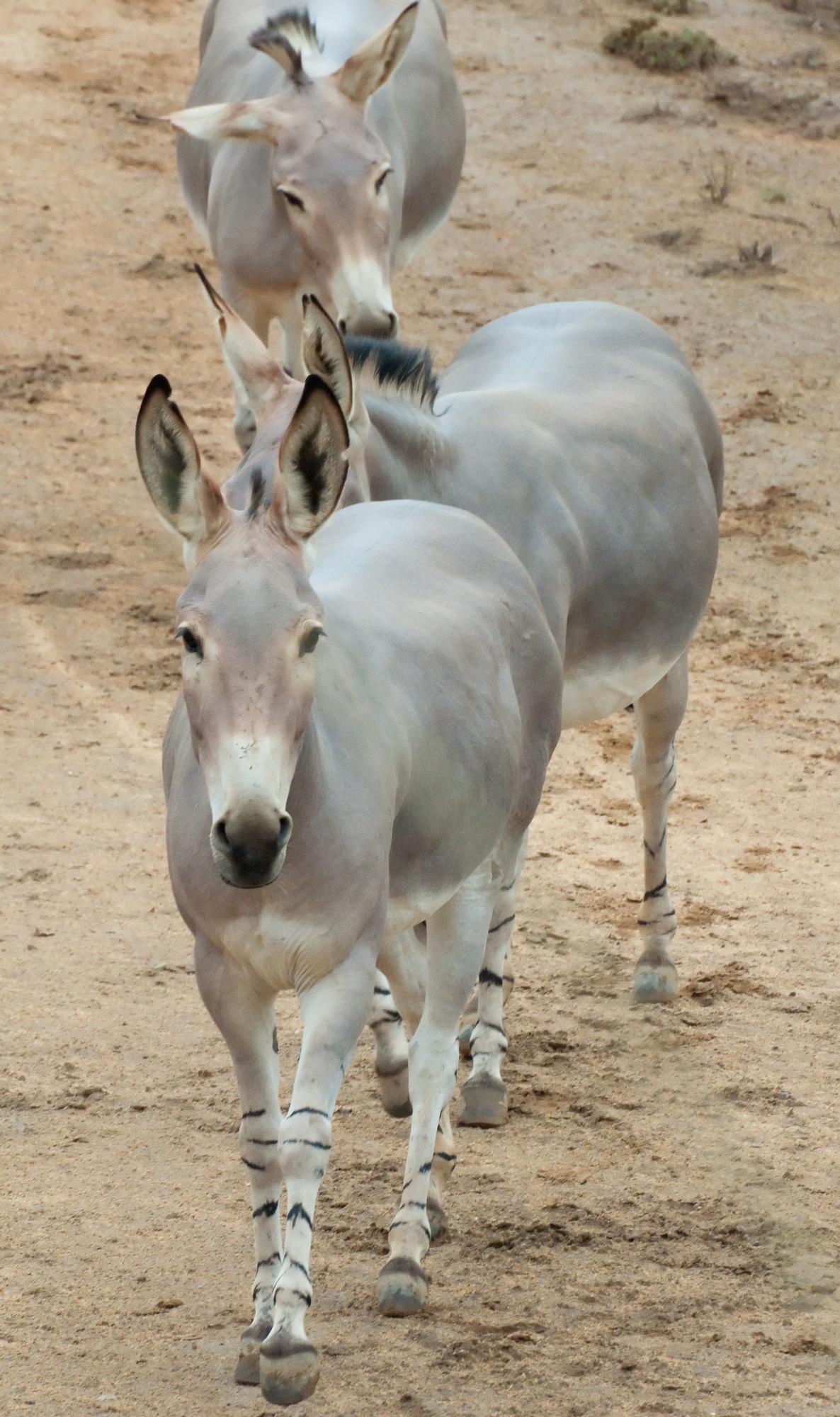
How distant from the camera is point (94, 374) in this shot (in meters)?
9.82

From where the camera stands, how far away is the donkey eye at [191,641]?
2.87 meters

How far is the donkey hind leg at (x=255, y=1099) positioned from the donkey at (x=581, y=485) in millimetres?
827

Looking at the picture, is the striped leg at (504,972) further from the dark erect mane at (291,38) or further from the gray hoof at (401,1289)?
the dark erect mane at (291,38)

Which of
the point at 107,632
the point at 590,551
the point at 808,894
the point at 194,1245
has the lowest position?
the point at 107,632

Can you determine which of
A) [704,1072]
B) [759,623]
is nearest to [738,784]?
[759,623]

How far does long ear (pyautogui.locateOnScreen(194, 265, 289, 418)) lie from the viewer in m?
3.74

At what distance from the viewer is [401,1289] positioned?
367 centimetres

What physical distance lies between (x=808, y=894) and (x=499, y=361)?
2054 millimetres

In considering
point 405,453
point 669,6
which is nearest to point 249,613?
point 405,453

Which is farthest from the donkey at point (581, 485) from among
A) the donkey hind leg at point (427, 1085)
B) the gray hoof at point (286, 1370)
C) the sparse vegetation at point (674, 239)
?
the sparse vegetation at point (674, 239)

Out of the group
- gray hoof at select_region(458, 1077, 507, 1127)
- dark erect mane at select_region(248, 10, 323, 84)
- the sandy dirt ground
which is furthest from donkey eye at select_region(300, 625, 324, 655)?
dark erect mane at select_region(248, 10, 323, 84)

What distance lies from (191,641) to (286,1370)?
1220 millimetres

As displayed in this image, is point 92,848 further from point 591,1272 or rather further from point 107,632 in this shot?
point 591,1272

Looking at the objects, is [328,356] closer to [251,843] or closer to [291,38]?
[251,843]
